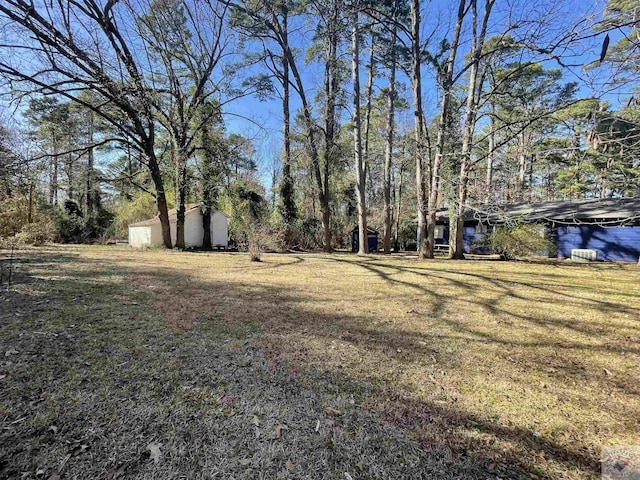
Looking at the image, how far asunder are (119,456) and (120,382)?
0.88 m

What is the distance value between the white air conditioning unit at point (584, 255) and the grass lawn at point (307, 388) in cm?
1214

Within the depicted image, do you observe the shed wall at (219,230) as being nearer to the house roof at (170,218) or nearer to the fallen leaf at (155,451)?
the house roof at (170,218)

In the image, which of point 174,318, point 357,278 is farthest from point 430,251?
point 174,318

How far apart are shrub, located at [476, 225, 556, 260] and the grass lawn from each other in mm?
8501

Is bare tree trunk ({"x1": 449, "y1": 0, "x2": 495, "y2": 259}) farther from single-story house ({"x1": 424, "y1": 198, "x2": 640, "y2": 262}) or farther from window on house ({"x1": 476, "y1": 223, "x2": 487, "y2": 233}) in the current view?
window on house ({"x1": 476, "y1": 223, "x2": 487, "y2": 233})

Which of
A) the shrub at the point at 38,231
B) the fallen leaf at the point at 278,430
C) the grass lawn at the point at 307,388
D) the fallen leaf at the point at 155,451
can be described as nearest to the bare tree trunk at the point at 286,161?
the shrub at the point at 38,231

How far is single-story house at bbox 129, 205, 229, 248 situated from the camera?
19.1m

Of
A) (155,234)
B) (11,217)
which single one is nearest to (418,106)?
(11,217)

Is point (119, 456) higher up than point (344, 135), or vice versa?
point (344, 135)

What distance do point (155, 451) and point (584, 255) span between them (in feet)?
62.4

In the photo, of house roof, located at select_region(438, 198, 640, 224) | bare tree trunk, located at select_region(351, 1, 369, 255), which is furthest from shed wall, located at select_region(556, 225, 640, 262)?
bare tree trunk, located at select_region(351, 1, 369, 255)

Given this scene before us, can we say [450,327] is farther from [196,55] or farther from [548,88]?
[548,88]

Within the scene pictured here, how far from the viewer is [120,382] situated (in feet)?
8.04

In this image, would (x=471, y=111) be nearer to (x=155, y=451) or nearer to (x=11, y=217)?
(x=155, y=451)
